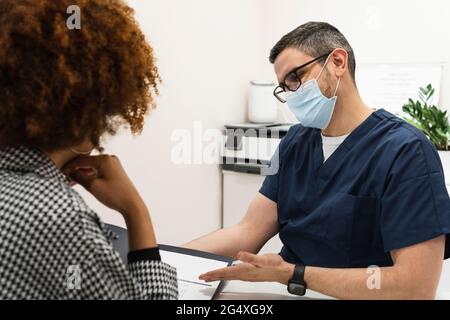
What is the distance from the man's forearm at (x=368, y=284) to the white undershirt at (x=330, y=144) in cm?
37

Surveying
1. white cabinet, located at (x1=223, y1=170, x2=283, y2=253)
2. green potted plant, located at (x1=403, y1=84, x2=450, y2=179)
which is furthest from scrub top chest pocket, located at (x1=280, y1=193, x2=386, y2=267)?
white cabinet, located at (x1=223, y1=170, x2=283, y2=253)

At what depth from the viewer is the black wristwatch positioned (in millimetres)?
948

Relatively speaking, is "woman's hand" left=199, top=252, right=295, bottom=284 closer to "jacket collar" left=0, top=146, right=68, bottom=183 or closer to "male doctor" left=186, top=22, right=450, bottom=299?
"male doctor" left=186, top=22, right=450, bottom=299

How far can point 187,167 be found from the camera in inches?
89.5

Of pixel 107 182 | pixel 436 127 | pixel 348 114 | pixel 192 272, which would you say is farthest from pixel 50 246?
pixel 436 127

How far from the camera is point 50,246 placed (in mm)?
556

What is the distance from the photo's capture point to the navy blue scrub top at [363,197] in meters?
0.98

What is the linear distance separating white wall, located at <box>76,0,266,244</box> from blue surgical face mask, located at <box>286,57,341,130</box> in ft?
2.69

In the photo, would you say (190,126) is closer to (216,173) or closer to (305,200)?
(216,173)

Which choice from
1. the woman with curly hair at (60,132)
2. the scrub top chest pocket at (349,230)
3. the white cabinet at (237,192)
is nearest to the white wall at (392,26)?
the white cabinet at (237,192)

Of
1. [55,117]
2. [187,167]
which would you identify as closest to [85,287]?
[55,117]

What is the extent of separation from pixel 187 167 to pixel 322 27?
47.9 inches

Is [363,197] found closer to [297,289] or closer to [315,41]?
[297,289]

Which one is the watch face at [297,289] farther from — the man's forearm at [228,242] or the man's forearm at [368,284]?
the man's forearm at [228,242]
